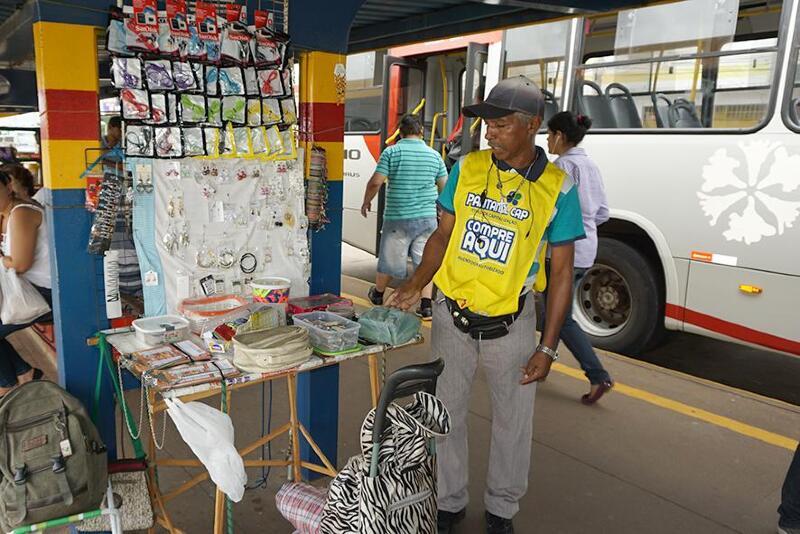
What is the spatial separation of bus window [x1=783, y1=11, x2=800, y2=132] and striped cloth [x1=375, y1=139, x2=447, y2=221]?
8.87 feet

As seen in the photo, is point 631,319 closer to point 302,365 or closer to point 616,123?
point 616,123

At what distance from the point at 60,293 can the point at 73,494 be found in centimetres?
73

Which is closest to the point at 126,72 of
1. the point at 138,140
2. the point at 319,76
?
the point at 138,140

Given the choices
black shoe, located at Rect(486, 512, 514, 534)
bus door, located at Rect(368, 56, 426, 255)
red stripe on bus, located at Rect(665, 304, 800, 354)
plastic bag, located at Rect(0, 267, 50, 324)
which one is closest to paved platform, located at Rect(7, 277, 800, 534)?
black shoe, located at Rect(486, 512, 514, 534)

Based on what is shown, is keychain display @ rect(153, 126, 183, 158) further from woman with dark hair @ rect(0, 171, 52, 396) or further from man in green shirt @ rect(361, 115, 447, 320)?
man in green shirt @ rect(361, 115, 447, 320)

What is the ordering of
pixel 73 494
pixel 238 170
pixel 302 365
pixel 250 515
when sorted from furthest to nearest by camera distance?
pixel 250 515, pixel 238 170, pixel 302 365, pixel 73 494

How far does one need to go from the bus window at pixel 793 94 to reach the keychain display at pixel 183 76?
3.75 meters

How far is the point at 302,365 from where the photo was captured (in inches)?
92.9

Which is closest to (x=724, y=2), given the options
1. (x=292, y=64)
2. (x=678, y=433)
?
(x=678, y=433)

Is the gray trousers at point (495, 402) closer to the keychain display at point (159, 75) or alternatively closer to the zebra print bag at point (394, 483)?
the zebra print bag at point (394, 483)

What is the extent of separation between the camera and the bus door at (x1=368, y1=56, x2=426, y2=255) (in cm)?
707

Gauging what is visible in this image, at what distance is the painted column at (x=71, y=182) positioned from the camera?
2.28 meters

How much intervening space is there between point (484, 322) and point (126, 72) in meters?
1.66

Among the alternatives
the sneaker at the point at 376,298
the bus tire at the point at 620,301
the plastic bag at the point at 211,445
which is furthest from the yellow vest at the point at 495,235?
the sneaker at the point at 376,298
